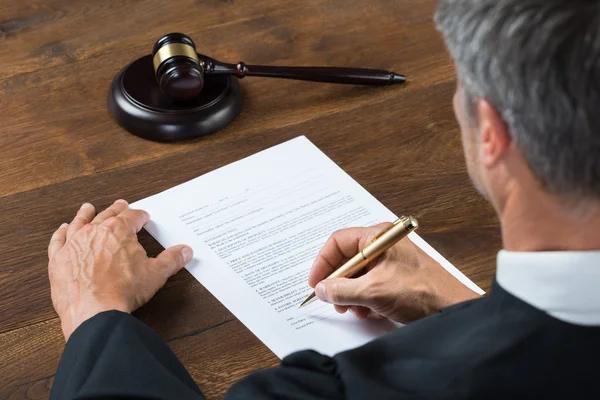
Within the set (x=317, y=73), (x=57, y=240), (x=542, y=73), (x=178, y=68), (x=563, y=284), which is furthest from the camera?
(x=317, y=73)

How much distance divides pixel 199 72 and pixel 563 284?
854 mm

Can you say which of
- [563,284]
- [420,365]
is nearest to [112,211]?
[420,365]

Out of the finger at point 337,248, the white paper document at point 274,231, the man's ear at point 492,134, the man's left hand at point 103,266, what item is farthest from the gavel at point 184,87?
the man's ear at point 492,134

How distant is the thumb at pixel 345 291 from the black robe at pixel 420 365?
208mm

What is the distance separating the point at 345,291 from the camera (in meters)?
1.20

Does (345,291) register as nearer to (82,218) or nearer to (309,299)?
(309,299)

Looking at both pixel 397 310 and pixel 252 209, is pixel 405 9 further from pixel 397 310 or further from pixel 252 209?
pixel 397 310

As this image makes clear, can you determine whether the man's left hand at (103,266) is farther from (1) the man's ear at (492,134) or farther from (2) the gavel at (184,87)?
(1) the man's ear at (492,134)

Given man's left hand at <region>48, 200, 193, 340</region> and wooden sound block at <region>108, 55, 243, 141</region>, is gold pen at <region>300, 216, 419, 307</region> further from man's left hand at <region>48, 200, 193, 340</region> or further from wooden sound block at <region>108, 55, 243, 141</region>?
wooden sound block at <region>108, 55, 243, 141</region>

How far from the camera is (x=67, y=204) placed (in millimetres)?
1412

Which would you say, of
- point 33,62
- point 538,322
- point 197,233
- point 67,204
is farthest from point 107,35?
point 538,322

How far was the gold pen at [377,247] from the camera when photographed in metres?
1.20

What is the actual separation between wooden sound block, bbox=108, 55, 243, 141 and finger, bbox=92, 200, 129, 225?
194 millimetres

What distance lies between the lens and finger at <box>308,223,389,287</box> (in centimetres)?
Answer: 126
